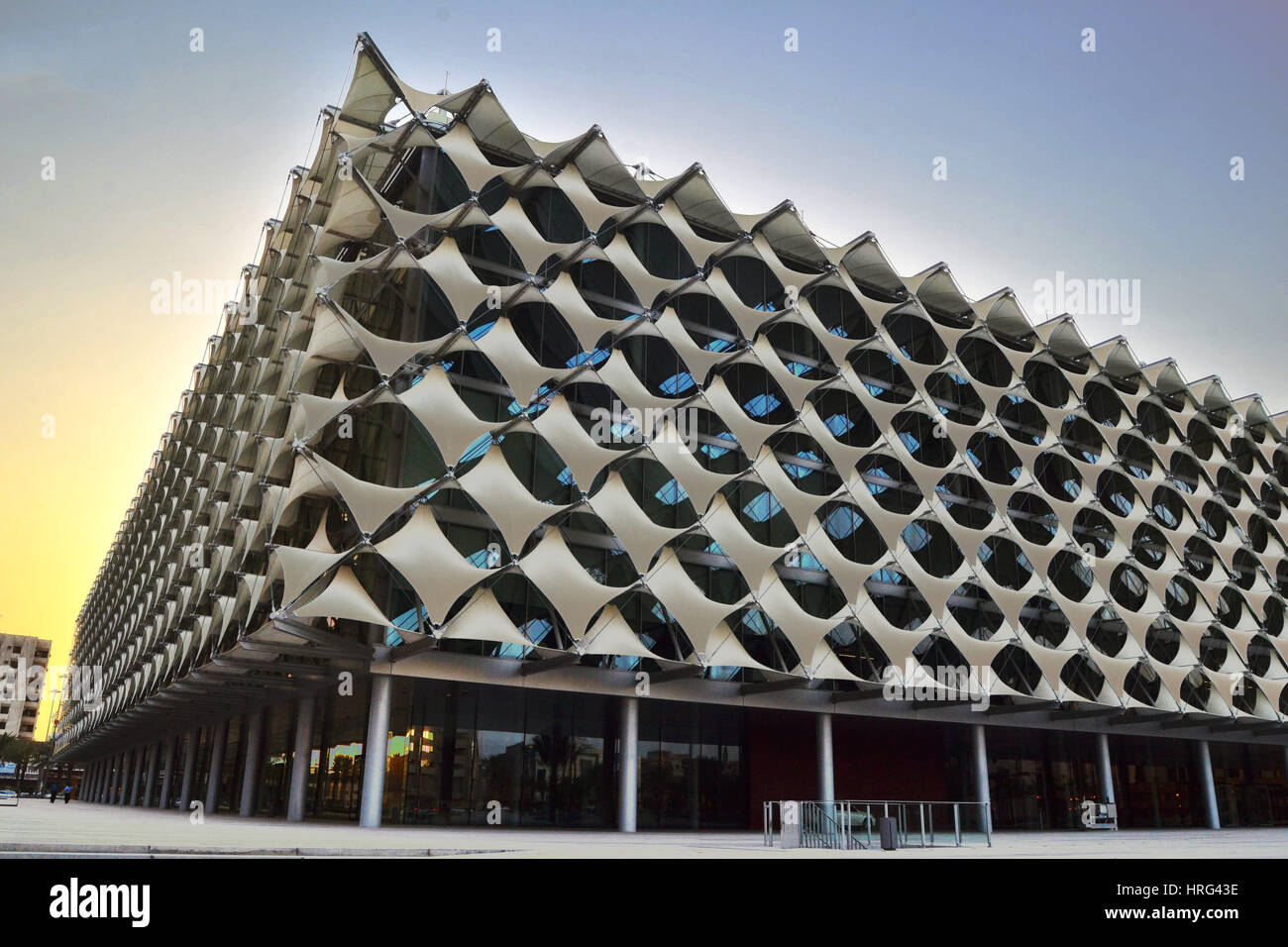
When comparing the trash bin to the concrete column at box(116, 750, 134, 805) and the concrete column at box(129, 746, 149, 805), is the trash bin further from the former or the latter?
the concrete column at box(116, 750, 134, 805)

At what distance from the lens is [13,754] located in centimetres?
14662

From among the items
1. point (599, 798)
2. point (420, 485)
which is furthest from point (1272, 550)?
point (420, 485)

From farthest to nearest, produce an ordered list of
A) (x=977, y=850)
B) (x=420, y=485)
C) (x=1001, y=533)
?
(x=1001, y=533) < (x=420, y=485) < (x=977, y=850)

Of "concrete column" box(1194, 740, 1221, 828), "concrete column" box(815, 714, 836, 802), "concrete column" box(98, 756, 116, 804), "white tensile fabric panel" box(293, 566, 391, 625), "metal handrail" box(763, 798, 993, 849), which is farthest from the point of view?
"concrete column" box(98, 756, 116, 804)

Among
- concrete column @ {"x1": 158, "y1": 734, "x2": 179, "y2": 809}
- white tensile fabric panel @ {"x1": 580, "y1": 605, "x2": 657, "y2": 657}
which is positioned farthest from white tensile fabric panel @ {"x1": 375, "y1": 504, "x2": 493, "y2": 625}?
concrete column @ {"x1": 158, "y1": 734, "x2": 179, "y2": 809}

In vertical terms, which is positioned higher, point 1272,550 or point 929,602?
point 1272,550

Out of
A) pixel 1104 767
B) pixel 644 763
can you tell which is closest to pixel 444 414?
pixel 644 763

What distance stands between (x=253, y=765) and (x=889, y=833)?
2536cm

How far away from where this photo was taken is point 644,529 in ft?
99.5

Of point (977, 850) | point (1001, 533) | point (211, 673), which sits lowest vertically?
point (977, 850)

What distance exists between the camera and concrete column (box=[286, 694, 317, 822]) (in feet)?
102

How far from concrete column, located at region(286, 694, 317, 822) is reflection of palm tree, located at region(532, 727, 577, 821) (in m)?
7.17

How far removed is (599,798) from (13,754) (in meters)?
149
